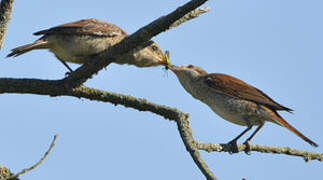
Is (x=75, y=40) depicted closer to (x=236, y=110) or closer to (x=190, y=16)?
(x=190, y=16)

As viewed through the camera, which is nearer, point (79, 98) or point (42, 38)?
point (79, 98)

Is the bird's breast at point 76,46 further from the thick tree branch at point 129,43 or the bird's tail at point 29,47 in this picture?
the thick tree branch at point 129,43

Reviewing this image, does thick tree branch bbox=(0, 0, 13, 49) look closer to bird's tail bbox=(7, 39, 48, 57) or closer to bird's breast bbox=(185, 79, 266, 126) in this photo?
bird's tail bbox=(7, 39, 48, 57)

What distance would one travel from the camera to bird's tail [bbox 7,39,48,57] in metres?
5.37

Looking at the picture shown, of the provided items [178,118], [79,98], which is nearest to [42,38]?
[79,98]

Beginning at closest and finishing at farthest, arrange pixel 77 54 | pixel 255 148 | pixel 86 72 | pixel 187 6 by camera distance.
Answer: pixel 187 6
pixel 86 72
pixel 255 148
pixel 77 54

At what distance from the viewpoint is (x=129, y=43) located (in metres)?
3.88

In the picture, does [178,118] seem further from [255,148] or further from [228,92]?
[228,92]

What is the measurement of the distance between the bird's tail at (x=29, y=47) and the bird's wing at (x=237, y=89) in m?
2.67

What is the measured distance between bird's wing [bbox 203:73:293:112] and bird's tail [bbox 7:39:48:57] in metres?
2.67

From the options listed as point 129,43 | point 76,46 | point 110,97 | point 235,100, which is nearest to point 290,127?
point 235,100

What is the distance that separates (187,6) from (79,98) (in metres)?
1.54

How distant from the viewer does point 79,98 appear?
14.5ft

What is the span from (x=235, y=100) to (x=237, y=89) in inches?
10.7
